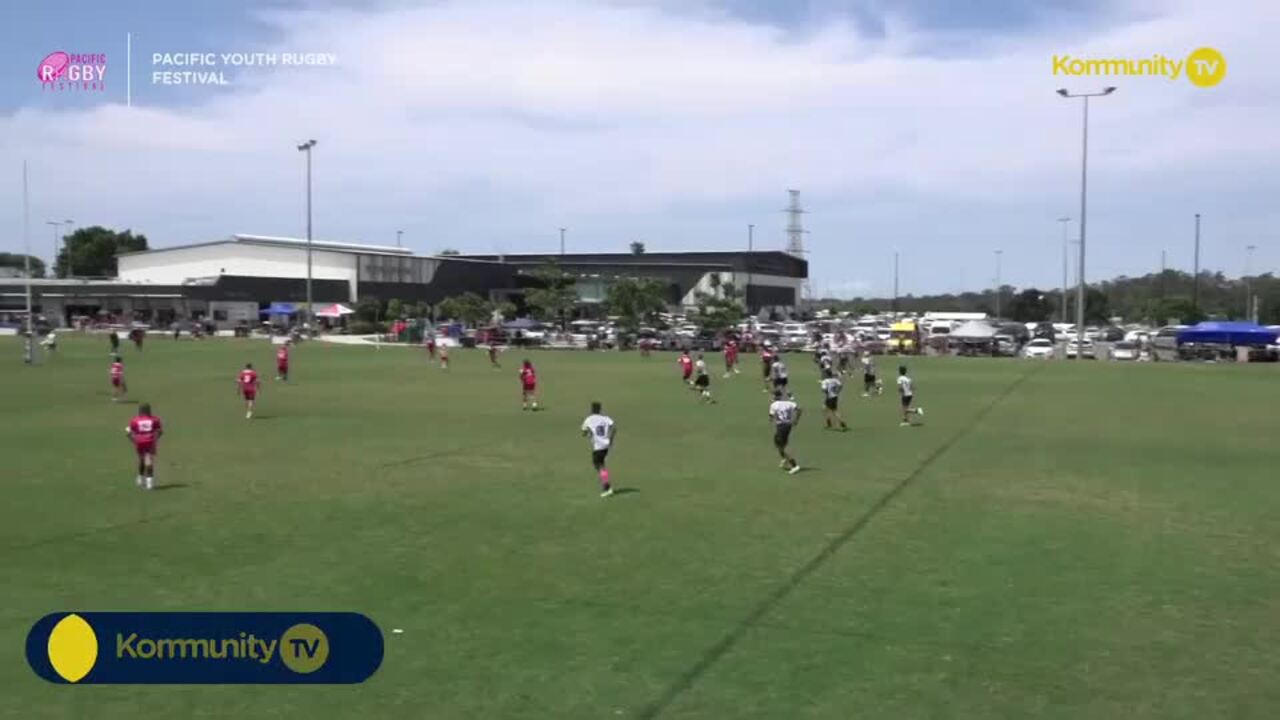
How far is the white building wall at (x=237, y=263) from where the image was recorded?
100625mm

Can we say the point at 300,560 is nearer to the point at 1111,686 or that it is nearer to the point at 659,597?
the point at 659,597

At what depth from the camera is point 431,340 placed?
57.4 metres

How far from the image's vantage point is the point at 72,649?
8.30 m

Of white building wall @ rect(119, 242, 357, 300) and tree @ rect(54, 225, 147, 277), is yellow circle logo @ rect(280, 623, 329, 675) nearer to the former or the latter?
white building wall @ rect(119, 242, 357, 300)

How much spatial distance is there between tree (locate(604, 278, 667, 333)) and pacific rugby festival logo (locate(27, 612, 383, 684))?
221 feet

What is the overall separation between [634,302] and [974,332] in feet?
81.6

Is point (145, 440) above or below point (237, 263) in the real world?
below

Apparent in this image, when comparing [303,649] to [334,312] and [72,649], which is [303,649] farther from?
[334,312]

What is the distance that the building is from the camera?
322 ft

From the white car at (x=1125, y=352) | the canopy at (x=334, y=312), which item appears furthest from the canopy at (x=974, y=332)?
the canopy at (x=334, y=312)

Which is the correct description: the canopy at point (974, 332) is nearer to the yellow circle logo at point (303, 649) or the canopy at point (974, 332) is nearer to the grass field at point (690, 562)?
the grass field at point (690, 562)

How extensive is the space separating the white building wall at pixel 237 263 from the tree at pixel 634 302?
33.5m

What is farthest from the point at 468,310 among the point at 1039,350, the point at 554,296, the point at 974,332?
the point at 1039,350

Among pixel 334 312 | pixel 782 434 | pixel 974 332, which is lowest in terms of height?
pixel 782 434
